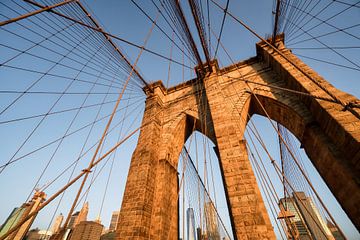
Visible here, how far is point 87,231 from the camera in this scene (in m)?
110

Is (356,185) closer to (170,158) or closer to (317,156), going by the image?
(317,156)

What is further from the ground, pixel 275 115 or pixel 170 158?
pixel 275 115

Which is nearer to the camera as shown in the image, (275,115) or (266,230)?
(266,230)

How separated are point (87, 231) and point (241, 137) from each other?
142358 mm

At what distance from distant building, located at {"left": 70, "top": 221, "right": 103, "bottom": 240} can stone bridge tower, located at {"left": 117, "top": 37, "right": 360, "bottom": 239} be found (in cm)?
12636

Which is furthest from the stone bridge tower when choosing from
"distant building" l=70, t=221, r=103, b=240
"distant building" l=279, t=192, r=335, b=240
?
"distant building" l=70, t=221, r=103, b=240

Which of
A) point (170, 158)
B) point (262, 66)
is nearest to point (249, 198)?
Result: point (170, 158)

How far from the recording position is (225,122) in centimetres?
658

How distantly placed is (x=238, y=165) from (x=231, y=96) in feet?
13.4

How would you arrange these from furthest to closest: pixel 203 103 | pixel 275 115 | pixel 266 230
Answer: pixel 203 103, pixel 275 115, pixel 266 230

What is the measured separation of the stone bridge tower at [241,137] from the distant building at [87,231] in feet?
415

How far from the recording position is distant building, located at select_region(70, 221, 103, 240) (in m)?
102

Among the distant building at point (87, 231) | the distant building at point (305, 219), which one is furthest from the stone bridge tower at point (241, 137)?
the distant building at point (87, 231)

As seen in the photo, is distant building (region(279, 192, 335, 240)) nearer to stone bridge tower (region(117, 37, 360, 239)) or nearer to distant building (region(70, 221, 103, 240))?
stone bridge tower (region(117, 37, 360, 239))
